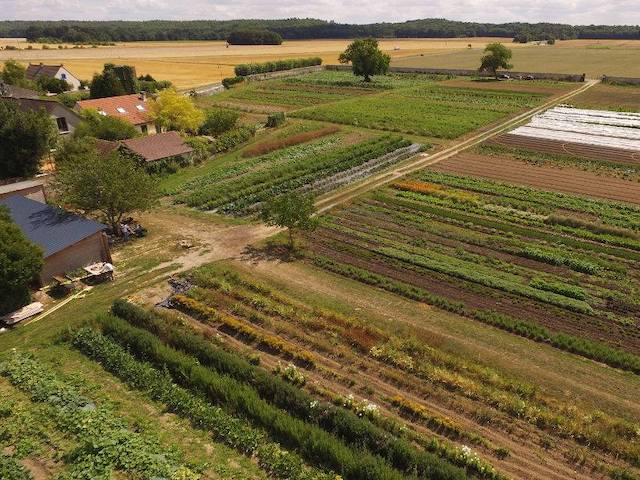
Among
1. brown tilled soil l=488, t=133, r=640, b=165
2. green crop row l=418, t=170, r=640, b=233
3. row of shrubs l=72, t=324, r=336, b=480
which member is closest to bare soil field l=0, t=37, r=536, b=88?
brown tilled soil l=488, t=133, r=640, b=165

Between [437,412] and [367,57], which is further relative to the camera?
[367,57]

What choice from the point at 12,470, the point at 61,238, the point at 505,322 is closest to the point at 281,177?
the point at 61,238

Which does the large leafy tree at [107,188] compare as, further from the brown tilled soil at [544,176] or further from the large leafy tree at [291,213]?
the brown tilled soil at [544,176]

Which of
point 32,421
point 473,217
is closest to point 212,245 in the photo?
point 32,421

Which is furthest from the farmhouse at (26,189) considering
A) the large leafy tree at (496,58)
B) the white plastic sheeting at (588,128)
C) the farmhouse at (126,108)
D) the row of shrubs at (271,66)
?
the large leafy tree at (496,58)

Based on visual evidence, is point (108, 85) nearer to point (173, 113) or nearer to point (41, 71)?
point (173, 113)

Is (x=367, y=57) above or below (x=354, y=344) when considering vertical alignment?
above

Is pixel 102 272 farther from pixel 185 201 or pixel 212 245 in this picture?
pixel 185 201
